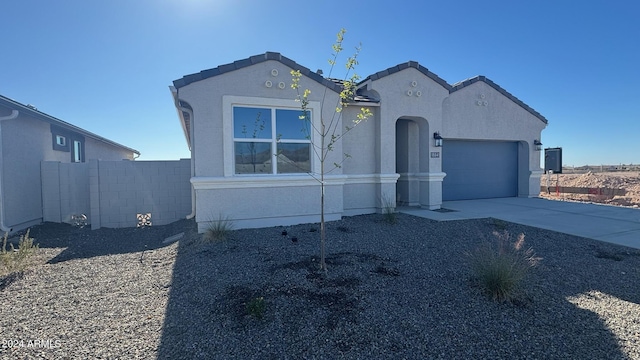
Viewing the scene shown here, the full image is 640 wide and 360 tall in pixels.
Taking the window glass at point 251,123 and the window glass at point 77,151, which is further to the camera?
the window glass at point 77,151

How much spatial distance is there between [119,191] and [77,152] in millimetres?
6911

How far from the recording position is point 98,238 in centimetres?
849

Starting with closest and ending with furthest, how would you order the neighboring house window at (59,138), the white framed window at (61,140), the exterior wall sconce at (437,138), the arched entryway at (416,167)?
the exterior wall sconce at (437,138), the arched entryway at (416,167), the neighboring house window at (59,138), the white framed window at (61,140)

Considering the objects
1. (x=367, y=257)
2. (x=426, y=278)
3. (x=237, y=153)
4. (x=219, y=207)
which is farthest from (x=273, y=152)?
(x=426, y=278)

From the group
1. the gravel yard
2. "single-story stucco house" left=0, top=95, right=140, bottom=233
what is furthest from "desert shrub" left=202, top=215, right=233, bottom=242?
"single-story stucco house" left=0, top=95, right=140, bottom=233

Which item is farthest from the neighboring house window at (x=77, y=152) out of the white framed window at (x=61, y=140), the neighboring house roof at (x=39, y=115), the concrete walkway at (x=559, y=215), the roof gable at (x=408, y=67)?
the concrete walkway at (x=559, y=215)

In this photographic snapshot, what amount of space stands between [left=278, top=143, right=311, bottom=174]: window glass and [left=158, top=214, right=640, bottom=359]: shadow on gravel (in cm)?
253

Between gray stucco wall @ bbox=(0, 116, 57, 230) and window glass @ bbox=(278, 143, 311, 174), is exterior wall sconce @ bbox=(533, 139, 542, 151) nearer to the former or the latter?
window glass @ bbox=(278, 143, 311, 174)

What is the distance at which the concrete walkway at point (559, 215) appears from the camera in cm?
752

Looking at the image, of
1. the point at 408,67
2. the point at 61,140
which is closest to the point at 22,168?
the point at 61,140

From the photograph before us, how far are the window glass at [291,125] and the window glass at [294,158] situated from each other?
0.79ft

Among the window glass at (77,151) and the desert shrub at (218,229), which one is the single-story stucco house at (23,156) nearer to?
the window glass at (77,151)

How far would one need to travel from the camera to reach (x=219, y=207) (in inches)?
312

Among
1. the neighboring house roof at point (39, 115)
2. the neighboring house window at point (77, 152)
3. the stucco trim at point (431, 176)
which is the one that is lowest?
the stucco trim at point (431, 176)
